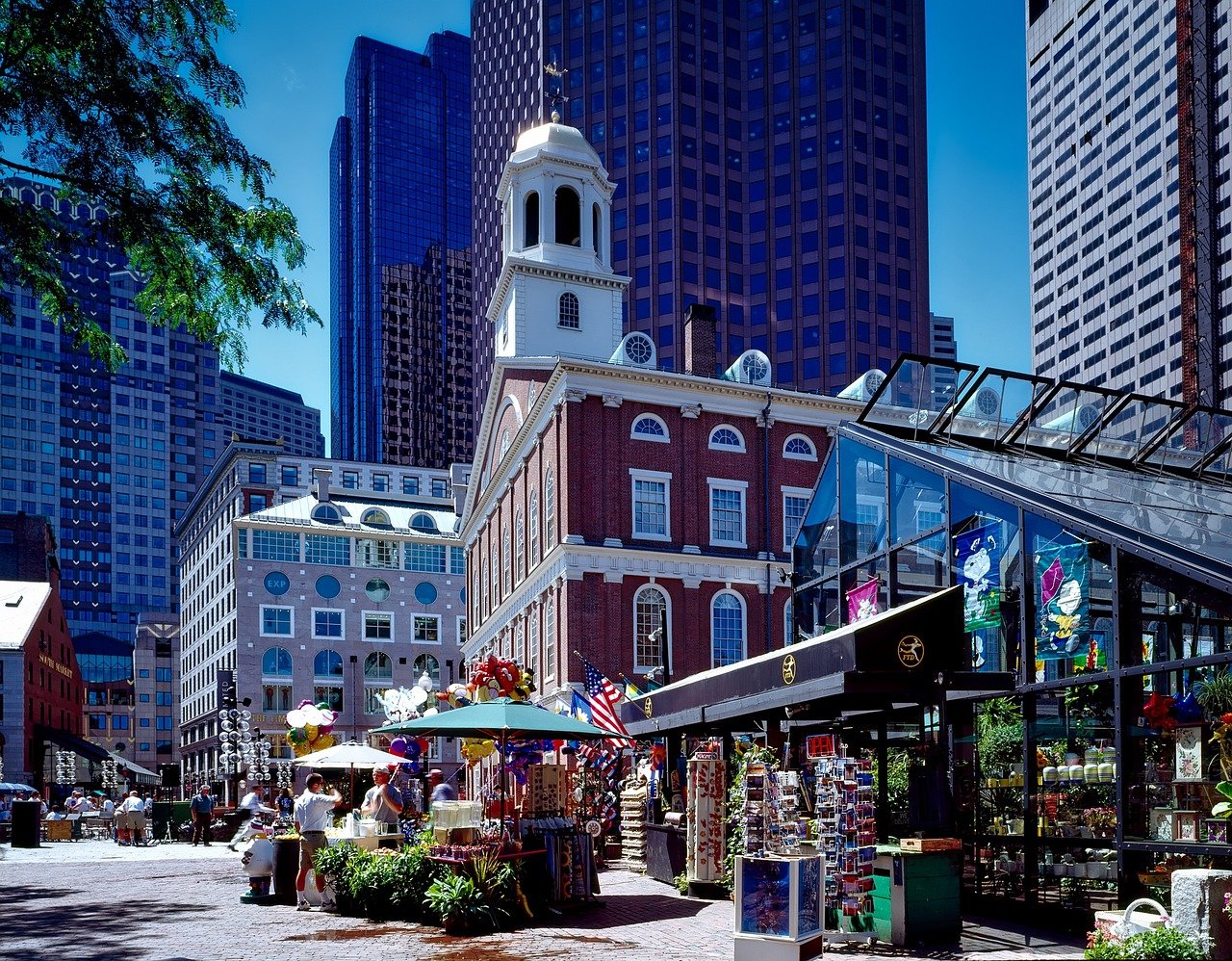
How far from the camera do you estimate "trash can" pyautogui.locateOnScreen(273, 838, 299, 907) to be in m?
19.1

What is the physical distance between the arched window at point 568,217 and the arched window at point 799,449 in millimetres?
13314

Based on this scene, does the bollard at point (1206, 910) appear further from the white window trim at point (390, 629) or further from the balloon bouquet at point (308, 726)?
the white window trim at point (390, 629)

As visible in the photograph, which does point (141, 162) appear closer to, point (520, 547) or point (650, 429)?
point (650, 429)

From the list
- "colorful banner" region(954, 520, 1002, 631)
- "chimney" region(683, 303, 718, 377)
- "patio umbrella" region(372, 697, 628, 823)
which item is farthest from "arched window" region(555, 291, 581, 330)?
"colorful banner" region(954, 520, 1002, 631)

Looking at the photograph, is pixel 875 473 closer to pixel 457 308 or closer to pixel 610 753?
pixel 610 753

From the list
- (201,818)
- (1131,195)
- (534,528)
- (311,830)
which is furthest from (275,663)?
(1131,195)

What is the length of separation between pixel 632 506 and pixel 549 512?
10.4 feet

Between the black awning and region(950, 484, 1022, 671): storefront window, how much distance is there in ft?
204

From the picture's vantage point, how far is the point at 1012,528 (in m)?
15.7

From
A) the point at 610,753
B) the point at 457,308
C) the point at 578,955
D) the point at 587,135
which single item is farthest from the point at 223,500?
the point at 457,308

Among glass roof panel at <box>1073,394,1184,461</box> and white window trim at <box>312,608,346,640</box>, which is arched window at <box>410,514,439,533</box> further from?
glass roof panel at <box>1073,394,1184,461</box>

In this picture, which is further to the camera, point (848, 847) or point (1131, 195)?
point (1131, 195)

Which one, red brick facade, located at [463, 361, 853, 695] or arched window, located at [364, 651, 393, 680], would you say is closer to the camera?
red brick facade, located at [463, 361, 853, 695]

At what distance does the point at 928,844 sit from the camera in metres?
13.2
